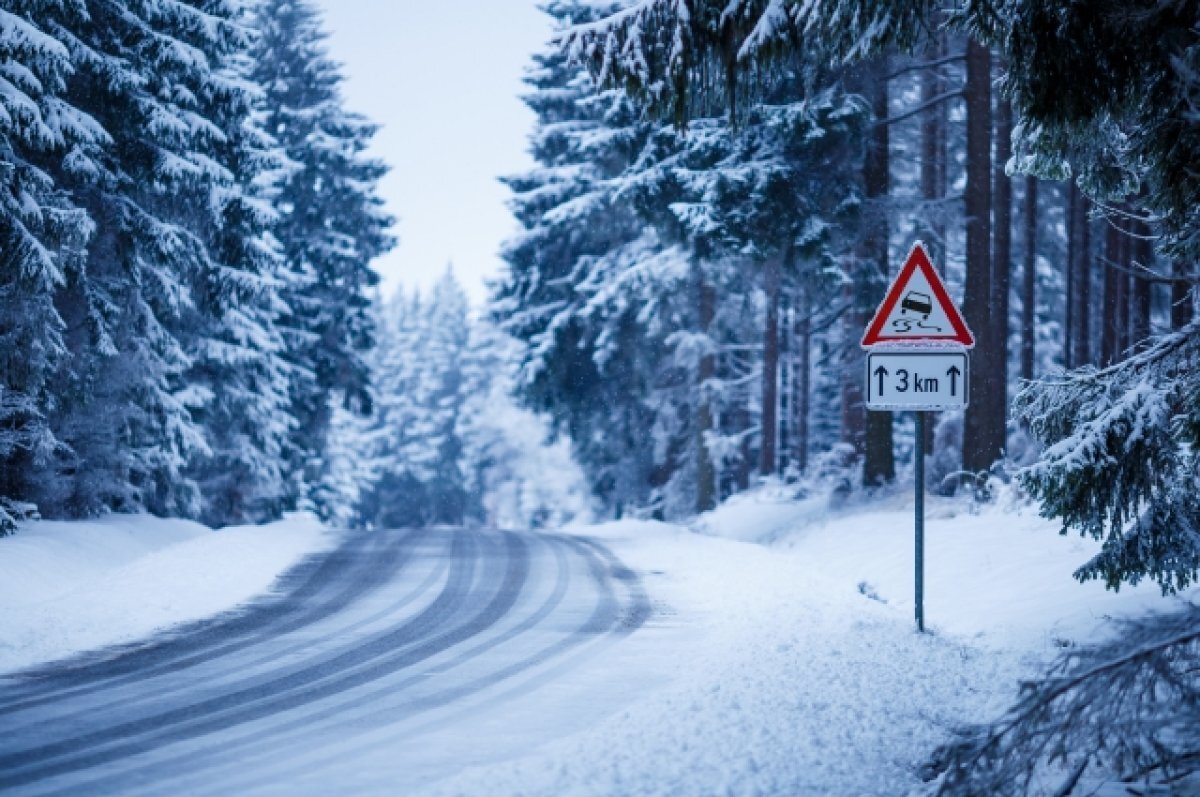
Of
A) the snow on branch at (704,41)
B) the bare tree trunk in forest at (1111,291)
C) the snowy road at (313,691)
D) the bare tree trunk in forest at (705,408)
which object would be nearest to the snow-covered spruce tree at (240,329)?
the snowy road at (313,691)

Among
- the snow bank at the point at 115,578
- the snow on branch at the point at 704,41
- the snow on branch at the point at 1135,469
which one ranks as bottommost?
the snow bank at the point at 115,578

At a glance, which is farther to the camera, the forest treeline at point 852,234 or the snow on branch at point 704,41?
the snow on branch at point 704,41

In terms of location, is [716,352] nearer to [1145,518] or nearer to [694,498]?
[694,498]

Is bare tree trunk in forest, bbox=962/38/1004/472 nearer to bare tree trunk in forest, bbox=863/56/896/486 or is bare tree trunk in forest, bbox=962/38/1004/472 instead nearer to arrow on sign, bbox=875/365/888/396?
bare tree trunk in forest, bbox=863/56/896/486

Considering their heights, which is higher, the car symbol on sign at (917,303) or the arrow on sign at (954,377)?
the car symbol on sign at (917,303)

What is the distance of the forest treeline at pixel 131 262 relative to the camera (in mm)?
13344

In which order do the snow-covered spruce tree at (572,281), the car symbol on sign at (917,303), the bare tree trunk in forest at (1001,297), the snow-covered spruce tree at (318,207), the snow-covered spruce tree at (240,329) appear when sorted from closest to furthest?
the car symbol on sign at (917,303), the bare tree trunk in forest at (1001,297), the snow-covered spruce tree at (240,329), the snow-covered spruce tree at (572,281), the snow-covered spruce tree at (318,207)

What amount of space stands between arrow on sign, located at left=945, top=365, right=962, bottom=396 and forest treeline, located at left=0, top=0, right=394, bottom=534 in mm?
10511

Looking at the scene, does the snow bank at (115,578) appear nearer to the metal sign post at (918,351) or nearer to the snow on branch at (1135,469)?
the metal sign post at (918,351)

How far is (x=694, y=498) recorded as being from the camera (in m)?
32.6

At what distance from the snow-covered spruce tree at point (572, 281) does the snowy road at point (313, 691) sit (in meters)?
16.3

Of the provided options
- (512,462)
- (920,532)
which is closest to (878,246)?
(920,532)

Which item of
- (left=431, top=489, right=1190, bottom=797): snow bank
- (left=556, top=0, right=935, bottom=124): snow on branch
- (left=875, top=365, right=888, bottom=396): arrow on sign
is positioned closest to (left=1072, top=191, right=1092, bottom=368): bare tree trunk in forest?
(left=431, top=489, right=1190, bottom=797): snow bank

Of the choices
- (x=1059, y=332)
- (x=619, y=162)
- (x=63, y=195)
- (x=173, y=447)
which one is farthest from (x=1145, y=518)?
(x=1059, y=332)
